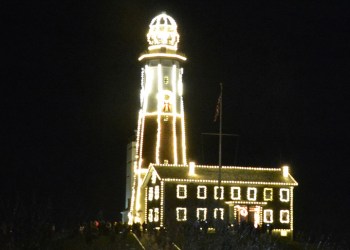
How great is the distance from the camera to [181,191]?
341ft

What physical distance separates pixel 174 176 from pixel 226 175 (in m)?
4.54

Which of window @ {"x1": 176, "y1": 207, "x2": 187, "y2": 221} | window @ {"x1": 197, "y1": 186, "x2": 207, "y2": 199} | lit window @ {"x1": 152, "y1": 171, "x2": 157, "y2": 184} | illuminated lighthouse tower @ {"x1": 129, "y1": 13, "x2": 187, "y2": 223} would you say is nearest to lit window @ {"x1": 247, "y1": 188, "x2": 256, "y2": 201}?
window @ {"x1": 197, "y1": 186, "x2": 207, "y2": 199}

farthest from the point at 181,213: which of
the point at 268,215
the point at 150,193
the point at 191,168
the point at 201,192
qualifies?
the point at 268,215

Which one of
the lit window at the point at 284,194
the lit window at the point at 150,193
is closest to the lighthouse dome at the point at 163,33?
the lit window at the point at 150,193

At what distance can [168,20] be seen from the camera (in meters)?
112

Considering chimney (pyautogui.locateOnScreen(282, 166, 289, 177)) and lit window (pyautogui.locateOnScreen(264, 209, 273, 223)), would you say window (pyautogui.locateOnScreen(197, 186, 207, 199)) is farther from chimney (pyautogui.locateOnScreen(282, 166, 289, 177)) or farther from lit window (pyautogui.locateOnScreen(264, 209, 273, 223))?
chimney (pyautogui.locateOnScreen(282, 166, 289, 177))

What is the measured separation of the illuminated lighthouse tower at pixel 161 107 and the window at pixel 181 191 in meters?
7.48

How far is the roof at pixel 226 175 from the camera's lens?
104 m

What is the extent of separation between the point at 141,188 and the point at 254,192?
437 inches

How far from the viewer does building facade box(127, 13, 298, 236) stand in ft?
340

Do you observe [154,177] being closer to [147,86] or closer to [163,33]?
[147,86]

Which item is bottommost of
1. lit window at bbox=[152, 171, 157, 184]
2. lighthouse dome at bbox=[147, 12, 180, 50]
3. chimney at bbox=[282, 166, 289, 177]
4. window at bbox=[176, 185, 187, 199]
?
window at bbox=[176, 185, 187, 199]

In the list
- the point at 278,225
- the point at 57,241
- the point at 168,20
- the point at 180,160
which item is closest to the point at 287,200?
the point at 278,225

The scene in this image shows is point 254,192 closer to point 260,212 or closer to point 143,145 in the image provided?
point 260,212
